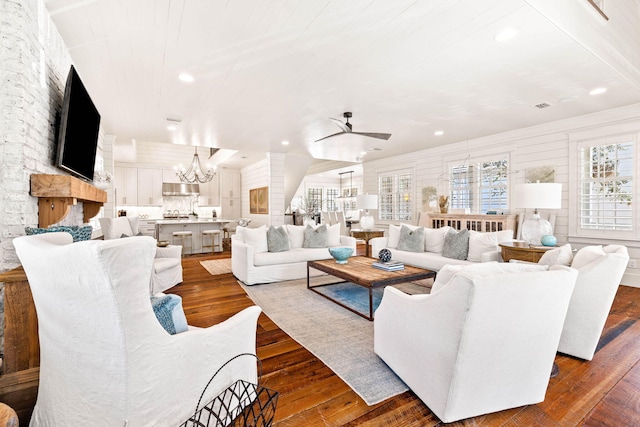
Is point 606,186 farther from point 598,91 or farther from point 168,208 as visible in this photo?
point 168,208

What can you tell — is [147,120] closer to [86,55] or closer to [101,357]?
[86,55]

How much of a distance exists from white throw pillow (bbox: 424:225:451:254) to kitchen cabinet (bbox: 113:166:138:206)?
9.15 metres

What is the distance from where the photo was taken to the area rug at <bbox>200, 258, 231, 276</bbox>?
5.46 m

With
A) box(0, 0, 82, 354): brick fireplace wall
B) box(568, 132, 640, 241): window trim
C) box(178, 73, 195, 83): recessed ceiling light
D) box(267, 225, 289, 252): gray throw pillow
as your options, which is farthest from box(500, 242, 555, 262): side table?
box(0, 0, 82, 354): brick fireplace wall

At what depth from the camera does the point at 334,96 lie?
3.98 metres

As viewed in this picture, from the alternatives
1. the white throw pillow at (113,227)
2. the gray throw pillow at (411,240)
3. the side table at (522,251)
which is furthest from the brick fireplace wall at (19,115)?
the side table at (522,251)

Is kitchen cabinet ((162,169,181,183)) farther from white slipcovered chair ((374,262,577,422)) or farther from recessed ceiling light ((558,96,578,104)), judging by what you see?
recessed ceiling light ((558,96,578,104))

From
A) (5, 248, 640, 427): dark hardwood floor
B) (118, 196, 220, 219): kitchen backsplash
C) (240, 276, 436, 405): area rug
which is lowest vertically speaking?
(5, 248, 640, 427): dark hardwood floor

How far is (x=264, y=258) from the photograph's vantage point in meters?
4.55

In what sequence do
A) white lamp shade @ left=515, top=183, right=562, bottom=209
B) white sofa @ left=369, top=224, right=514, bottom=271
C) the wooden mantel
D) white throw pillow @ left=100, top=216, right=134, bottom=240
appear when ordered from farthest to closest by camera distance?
white sofa @ left=369, top=224, right=514, bottom=271, white throw pillow @ left=100, top=216, right=134, bottom=240, white lamp shade @ left=515, top=183, right=562, bottom=209, the wooden mantel

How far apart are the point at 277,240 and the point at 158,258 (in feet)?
6.04

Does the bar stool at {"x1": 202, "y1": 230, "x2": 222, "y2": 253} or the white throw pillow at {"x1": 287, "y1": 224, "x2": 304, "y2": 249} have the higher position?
the white throw pillow at {"x1": 287, "y1": 224, "x2": 304, "y2": 249}

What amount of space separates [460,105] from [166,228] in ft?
23.9

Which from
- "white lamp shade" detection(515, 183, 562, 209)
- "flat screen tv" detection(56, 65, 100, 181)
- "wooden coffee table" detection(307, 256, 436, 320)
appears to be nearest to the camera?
"flat screen tv" detection(56, 65, 100, 181)
